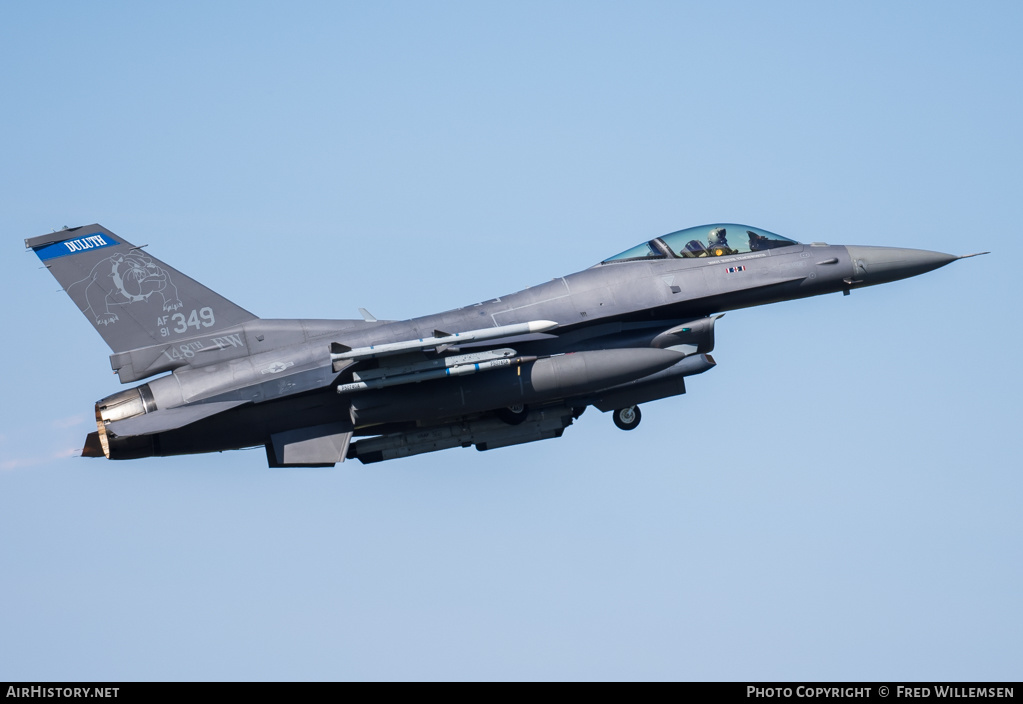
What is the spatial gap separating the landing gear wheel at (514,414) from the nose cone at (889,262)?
5.83 meters

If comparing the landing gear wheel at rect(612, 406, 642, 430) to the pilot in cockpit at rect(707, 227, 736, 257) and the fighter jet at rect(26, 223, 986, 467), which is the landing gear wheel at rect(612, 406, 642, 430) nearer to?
the fighter jet at rect(26, 223, 986, 467)

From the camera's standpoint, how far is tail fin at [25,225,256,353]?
61.4 feet

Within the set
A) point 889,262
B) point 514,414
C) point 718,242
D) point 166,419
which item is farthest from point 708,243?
point 166,419

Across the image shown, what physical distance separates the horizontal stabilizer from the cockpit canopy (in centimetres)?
649

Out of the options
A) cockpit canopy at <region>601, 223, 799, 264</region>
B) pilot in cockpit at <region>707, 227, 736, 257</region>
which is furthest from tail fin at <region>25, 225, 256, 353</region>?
pilot in cockpit at <region>707, 227, 736, 257</region>

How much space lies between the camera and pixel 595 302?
752 inches

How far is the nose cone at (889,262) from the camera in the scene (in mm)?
20109

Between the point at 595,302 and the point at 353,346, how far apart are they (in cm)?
375

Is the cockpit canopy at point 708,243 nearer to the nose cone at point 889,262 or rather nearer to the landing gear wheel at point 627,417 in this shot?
the nose cone at point 889,262

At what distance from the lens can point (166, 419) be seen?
17594mm

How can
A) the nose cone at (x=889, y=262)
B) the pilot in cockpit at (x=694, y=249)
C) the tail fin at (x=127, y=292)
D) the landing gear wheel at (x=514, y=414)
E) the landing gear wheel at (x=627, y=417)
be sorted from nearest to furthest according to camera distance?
the tail fin at (x=127, y=292) < the landing gear wheel at (x=514, y=414) < the landing gear wheel at (x=627, y=417) < the pilot in cockpit at (x=694, y=249) < the nose cone at (x=889, y=262)

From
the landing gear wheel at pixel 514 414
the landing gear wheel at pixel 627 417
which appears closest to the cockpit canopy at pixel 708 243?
the landing gear wheel at pixel 627 417

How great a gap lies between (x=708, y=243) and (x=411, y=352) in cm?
537
